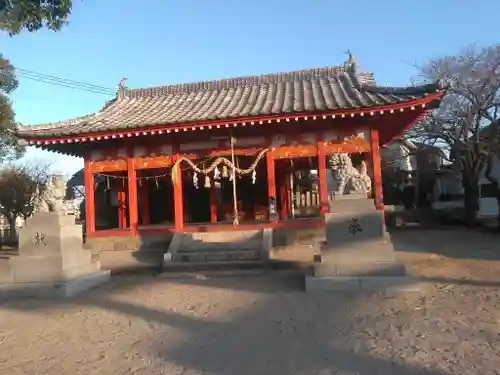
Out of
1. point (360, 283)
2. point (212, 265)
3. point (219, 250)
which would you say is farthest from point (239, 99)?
point (360, 283)

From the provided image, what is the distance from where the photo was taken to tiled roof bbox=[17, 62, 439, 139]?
40.2 feet

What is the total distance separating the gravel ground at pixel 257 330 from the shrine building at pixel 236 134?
166 inches

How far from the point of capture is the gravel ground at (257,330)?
4.71 meters

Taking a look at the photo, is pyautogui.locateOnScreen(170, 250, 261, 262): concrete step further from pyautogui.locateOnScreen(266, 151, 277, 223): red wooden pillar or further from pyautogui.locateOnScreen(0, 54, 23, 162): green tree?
pyautogui.locateOnScreen(0, 54, 23, 162): green tree

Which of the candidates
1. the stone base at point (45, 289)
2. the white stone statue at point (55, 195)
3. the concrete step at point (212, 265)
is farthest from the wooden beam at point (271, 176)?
the stone base at point (45, 289)

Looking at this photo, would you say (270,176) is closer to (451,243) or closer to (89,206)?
(451,243)

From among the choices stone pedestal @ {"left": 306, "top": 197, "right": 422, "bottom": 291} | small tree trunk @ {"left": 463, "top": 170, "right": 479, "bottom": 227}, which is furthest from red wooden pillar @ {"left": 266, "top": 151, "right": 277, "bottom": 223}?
small tree trunk @ {"left": 463, "top": 170, "right": 479, "bottom": 227}

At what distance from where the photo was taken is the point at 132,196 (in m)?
13.5

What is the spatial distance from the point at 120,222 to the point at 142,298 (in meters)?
9.47

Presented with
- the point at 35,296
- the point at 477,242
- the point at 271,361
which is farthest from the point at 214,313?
the point at 477,242

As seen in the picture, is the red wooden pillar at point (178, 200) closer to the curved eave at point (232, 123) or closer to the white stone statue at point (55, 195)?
the curved eave at point (232, 123)

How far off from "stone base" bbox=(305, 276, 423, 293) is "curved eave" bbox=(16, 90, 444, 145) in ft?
16.7

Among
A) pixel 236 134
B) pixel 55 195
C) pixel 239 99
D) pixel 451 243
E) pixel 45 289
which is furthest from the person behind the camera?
pixel 239 99

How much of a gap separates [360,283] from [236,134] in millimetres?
6691
